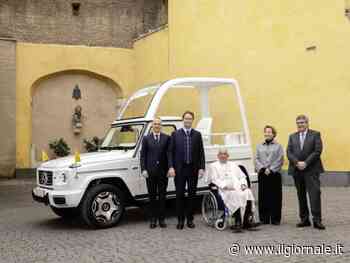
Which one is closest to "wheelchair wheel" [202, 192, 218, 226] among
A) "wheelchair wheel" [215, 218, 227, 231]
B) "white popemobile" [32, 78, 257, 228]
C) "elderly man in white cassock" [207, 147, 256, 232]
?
"wheelchair wheel" [215, 218, 227, 231]

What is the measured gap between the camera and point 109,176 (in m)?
8.28

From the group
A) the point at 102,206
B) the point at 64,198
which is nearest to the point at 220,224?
the point at 102,206

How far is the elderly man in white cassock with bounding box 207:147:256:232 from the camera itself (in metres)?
7.58

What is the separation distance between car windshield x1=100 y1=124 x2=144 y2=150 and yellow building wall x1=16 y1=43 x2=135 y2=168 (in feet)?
30.7

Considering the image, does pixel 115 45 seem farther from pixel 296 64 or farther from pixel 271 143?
pixel 271 143

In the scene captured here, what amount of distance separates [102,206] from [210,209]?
1.75 m

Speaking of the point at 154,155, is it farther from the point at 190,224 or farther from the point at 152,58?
the point at 152,58

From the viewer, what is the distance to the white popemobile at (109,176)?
8.01m

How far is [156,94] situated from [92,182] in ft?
6.83

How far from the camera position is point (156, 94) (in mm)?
9242

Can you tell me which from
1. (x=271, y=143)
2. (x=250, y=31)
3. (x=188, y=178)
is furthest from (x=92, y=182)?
(x=250, y=31)

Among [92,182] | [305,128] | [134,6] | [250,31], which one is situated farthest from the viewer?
[134,6]

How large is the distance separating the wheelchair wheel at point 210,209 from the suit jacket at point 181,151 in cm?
48

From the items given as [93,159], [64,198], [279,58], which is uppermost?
[279,58]
